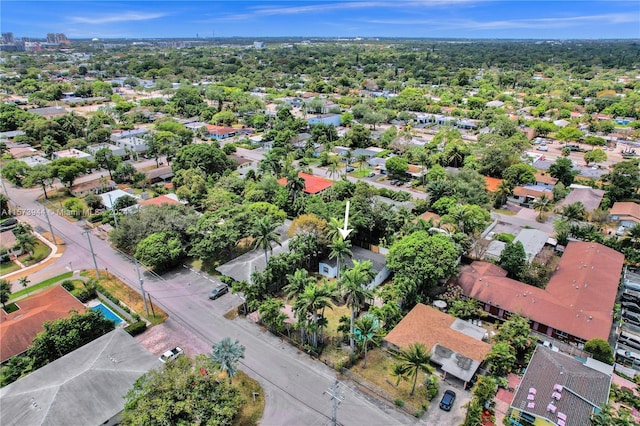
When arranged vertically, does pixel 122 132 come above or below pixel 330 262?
above

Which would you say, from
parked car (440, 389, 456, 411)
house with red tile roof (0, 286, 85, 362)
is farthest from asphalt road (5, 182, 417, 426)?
house with red tile roof (0, 286, 85, 362)

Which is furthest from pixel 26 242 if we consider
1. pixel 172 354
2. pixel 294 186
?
pixel 294 186

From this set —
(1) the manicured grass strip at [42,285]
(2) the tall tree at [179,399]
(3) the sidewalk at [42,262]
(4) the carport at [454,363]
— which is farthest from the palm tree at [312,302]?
(3) the sidewalk at [42,262]

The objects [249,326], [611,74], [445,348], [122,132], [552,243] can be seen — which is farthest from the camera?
[611,74]

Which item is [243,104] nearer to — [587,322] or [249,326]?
[249,326]

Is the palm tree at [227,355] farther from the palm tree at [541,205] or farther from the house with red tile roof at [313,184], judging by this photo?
the palm tree at [541,205]

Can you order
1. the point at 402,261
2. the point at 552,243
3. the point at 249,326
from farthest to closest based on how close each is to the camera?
the point at 552,243 → the point at 402,261 → the point at 249,326

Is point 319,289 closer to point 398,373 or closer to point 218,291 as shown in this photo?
point 398,373

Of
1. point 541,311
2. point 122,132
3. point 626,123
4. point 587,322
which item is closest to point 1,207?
point 122,132
